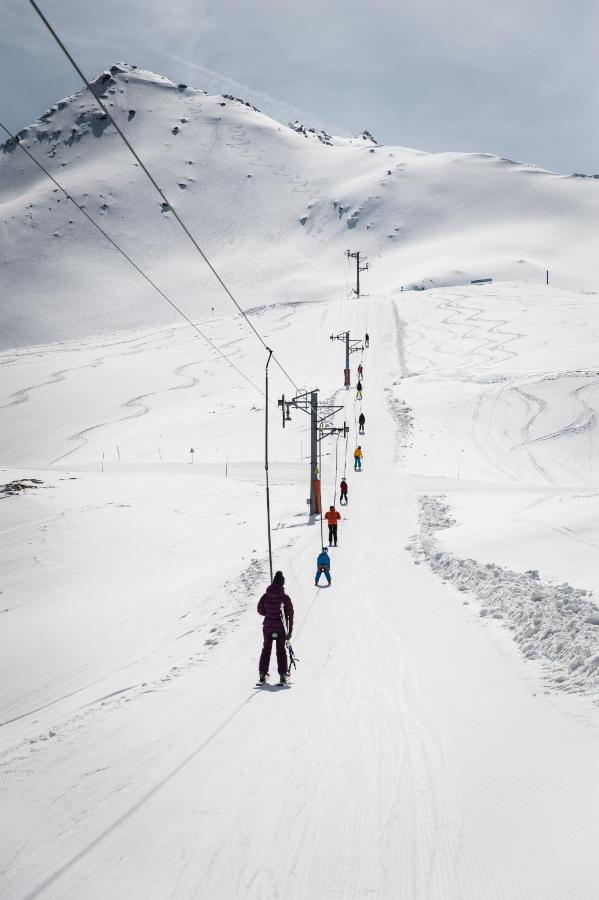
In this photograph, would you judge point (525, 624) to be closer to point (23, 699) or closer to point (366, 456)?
point (23, 699)

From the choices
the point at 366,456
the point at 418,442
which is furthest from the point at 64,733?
the point at 418,442

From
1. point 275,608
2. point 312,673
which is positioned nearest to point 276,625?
point 275,608

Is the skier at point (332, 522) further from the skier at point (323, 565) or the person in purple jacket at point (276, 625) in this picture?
the person in purple jacket at point (276, 625)

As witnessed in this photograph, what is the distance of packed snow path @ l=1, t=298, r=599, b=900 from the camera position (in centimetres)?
562

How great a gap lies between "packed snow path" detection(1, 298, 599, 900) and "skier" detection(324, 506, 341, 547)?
1000cm

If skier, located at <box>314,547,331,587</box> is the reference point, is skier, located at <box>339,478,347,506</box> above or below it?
above

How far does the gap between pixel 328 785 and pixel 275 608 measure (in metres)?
4.08

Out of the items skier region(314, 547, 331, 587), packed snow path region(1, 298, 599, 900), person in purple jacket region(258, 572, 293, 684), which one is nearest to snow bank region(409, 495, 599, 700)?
packed snow path region(1, 298, 599, 900)

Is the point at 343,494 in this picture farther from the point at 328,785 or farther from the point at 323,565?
the point at 328,785

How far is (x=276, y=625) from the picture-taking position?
1080 centimetres

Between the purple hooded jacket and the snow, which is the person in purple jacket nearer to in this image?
the purple hooded jacket

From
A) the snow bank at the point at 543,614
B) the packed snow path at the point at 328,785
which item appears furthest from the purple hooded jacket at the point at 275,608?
the snow bank at the point at 543,614

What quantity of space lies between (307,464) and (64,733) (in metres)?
34.7

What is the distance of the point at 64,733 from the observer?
9039 mm
